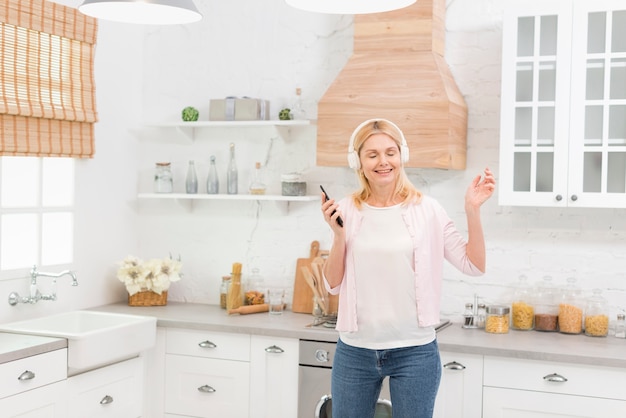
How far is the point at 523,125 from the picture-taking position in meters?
3.80

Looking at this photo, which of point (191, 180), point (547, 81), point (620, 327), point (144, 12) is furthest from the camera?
point (191, 180)

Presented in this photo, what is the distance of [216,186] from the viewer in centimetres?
466

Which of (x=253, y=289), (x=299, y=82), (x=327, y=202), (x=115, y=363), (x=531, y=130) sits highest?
(x=299, y=82)

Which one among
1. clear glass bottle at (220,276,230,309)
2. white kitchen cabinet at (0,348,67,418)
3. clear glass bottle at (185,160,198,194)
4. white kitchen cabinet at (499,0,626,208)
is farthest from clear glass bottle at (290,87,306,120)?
white kitchen cabinet at (0,348,67,418)

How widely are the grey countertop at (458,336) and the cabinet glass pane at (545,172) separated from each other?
69 centimetres

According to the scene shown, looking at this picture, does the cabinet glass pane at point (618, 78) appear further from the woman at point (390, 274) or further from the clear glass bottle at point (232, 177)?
the clear glass bottle at point (232, 177)

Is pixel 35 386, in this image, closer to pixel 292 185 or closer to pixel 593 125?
pixel 292 185

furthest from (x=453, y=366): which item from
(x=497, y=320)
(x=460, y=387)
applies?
(x=497, y=320)

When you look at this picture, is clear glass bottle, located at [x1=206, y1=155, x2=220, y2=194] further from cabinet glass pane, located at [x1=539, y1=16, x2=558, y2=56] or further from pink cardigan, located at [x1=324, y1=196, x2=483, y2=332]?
cabinet glass pane, located at [x1=539, y1=16, x2=558, y2=56]

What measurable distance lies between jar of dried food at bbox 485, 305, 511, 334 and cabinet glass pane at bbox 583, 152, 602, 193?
69 centimetres

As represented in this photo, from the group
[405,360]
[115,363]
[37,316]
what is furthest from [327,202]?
[37,316]

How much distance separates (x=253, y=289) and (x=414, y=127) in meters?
1.37

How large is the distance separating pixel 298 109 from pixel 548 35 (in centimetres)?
141

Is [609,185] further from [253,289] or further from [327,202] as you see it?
[253,289]
